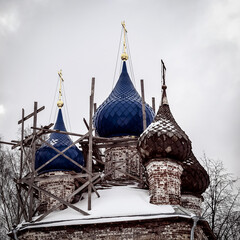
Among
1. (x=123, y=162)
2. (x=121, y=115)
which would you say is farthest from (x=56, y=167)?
(x=121, y=115)

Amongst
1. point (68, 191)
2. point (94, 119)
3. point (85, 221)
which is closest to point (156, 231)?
point (85, 221)

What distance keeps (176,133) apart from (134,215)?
235 centimetres

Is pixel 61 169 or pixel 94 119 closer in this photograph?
pixel 61 169

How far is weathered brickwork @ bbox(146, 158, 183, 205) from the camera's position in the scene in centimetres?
1427

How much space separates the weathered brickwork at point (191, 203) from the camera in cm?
1633

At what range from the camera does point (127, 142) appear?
17.2 metres

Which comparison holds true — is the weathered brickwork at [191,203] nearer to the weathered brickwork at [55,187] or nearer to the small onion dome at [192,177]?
the small onion dome at [192,177]

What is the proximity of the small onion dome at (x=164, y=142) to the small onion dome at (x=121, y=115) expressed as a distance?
2.67 meters

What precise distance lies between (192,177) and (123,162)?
79.7 inches

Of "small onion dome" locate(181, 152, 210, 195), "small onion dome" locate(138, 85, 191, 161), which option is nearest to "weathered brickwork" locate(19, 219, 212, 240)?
"small onion dome" locate(138, 85, 191, 161)

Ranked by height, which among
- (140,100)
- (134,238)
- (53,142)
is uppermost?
(140,100)

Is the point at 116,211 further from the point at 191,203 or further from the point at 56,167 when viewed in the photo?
the point at 191,203

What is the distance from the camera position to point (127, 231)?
44.9 ft

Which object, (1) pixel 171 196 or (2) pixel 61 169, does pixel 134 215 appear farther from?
(2) pixel 61 169
